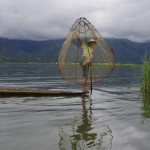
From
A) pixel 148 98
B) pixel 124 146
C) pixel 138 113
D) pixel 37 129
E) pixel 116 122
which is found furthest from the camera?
pixel 148 98

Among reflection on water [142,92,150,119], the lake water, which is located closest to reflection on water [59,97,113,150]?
the lake water

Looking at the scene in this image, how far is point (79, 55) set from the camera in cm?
2503

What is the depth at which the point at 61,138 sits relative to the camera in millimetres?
10336

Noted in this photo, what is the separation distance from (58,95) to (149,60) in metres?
6.14

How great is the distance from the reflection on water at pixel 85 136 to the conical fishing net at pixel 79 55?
29.0ft

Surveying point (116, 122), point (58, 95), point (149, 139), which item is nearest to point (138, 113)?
point (116, 122)

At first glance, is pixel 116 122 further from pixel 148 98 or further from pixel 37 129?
pixel 148 98

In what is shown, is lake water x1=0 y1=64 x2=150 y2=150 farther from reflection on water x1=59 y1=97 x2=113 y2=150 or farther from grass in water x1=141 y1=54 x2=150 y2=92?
grass in water x1=141 y1=54 x2=150 y2=92

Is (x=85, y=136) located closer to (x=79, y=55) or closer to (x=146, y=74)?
(x=146, y=74)

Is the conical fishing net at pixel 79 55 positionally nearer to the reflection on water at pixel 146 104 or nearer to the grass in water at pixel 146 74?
the grass in water at pixel 146 74

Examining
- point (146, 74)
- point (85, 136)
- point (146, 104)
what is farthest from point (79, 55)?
point (85, 136)

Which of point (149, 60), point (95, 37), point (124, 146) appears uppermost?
point (95, 37)

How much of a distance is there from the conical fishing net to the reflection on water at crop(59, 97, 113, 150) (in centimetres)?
885

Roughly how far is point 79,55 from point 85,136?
48.5ft
